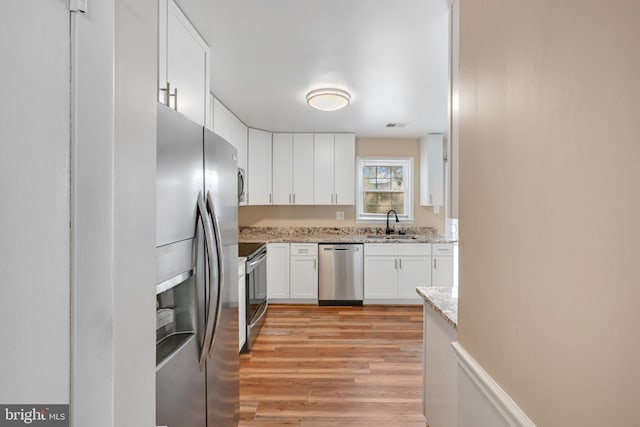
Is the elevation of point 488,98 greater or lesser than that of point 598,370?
greater

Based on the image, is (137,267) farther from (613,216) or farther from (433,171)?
(433,171)

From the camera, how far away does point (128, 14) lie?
0.54 metres

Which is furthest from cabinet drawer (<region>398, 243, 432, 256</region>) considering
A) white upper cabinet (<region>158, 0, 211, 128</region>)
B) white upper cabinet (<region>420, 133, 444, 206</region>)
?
white upper cabinet (<region>158, 0, 211, 128</region>)

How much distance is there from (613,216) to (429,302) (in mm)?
1267

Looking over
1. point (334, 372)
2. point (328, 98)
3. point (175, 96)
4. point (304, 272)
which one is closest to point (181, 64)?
point (175, 96)

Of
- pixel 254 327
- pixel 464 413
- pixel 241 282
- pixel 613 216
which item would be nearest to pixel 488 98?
pixel 613 216

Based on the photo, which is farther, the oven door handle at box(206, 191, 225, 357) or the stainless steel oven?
the stainless steel oven

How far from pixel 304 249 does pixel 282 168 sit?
1258mm

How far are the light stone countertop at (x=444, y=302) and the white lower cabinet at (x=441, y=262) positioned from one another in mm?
2478

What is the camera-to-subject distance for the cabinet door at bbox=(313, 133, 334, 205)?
4.60 m

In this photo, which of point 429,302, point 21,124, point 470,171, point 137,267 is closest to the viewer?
point 21,124

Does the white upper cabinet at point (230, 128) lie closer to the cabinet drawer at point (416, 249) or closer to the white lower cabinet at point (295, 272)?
the white lower cabinet at point (295, 272)

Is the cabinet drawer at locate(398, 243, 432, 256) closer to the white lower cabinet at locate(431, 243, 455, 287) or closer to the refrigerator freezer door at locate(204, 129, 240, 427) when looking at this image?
the white lower cabinet at locate(431, 243, 455, 287)

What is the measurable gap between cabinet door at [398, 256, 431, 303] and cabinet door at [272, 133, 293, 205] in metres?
1.89
